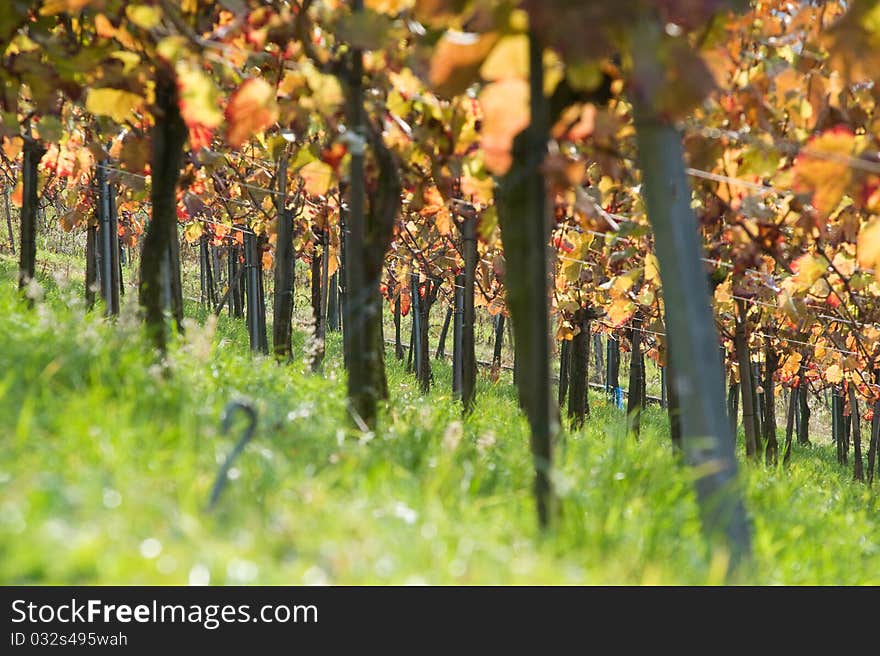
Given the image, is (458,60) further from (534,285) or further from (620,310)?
(620,310)

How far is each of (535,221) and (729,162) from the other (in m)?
2.23

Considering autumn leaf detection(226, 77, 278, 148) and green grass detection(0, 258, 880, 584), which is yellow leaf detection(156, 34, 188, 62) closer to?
autumn leaf detection(226, 77, 278, 148)

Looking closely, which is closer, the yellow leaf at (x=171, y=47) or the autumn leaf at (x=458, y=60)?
the autumn leaf at (x=458, y=60)

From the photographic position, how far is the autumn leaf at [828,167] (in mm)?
2744

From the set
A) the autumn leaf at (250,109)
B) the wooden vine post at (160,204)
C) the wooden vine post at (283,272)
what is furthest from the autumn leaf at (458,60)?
the wooden vine post at (283,272)

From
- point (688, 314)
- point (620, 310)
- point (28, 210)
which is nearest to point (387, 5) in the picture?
point (688, 314)

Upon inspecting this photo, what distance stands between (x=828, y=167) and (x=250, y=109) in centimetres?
178

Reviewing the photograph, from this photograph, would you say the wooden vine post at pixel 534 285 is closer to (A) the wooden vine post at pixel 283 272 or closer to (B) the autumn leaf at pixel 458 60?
(B) the autumn leaf at pixel 458 60

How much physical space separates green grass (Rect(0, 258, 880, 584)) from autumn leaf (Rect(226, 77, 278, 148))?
93 cm

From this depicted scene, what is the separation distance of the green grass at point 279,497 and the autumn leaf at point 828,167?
1.17 metres

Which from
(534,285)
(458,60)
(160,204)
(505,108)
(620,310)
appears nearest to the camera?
(458,60)

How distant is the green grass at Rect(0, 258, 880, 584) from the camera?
2070 millimetres

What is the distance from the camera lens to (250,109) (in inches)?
117
